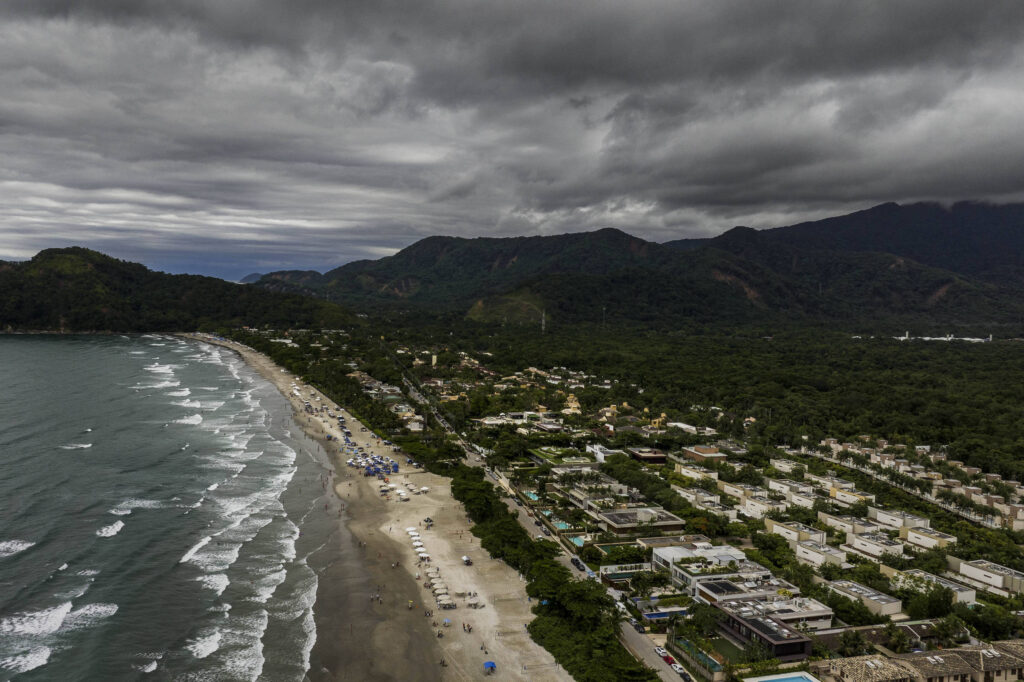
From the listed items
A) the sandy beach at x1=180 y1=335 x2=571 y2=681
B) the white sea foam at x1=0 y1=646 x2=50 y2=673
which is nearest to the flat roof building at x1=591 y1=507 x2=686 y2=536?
the sandy beach at x1=180 y1=335 x2=571 y2=681

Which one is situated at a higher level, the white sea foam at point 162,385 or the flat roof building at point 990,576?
the white sea foam at point 162,385

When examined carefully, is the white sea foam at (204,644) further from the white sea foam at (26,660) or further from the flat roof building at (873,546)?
the flat roof building at (873,546)

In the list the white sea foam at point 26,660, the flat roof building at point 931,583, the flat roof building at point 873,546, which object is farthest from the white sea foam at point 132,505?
the flat roof building at point 931,583

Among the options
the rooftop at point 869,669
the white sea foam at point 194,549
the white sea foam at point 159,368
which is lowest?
the rooftop at point 869,669

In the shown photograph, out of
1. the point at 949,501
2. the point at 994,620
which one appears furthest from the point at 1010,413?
the point at 994,620

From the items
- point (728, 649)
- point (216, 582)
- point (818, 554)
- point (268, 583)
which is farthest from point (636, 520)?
point (216, 582)

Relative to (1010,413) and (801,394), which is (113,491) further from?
(1010,413)

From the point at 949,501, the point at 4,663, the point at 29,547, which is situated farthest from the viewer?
the point at 949,501
